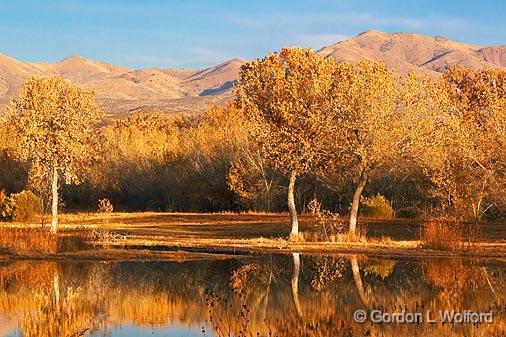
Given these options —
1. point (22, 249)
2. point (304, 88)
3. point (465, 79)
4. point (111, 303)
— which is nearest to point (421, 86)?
point (304, 88)

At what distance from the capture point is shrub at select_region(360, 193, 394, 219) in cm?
5397

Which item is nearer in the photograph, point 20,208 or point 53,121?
point 53,121

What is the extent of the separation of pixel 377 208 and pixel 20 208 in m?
25.6

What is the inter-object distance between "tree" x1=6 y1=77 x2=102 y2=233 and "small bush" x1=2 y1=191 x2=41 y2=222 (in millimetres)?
17303

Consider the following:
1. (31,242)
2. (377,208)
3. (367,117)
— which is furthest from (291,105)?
(377,208)

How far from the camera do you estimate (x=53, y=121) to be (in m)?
39.6

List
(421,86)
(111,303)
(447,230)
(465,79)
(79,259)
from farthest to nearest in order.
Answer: (465,79) < (421,86) < (447,230) < (79,259) < (111,303)

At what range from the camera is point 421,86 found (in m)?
39.7

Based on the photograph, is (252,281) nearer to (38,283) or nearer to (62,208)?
(38,283)

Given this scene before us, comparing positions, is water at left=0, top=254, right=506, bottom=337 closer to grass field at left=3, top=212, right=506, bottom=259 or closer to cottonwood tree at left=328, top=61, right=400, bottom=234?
grass field at left=3, top=212, right=506, bottom=259

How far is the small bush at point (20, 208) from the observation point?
56844mm

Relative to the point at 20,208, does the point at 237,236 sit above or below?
below

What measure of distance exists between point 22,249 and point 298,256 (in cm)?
1159

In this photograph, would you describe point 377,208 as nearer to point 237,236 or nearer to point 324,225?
point 237,236
